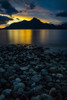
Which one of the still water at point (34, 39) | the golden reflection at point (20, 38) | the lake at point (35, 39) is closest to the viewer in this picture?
the lake at point (35, 39)

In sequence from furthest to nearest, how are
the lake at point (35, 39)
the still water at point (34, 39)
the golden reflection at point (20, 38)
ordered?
the golden reflection at point (20, 38), the still water at point (34, 39), the lake at point (35, 39)

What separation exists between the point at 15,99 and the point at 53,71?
2477 millimetres

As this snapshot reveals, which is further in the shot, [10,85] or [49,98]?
[10,85]

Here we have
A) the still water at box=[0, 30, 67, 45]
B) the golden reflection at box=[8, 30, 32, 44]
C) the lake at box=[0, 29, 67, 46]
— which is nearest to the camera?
the lake at box=[0, 29, 67, 46]

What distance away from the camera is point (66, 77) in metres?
4.08

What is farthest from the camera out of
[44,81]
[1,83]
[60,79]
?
[60,79]

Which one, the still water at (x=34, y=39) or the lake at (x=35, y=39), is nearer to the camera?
the lake at (x=35, y=39)

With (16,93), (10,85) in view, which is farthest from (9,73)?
(16,93)

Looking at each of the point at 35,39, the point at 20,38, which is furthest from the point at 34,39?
the point at 20,38

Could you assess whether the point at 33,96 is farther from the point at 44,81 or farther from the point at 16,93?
the point at 44,81

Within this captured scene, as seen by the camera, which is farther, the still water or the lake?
the still water

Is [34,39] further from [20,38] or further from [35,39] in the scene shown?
[20,38]

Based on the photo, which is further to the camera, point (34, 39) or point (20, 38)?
point (20, 38)

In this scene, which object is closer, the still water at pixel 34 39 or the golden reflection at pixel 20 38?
the still water at pixel 34 39
